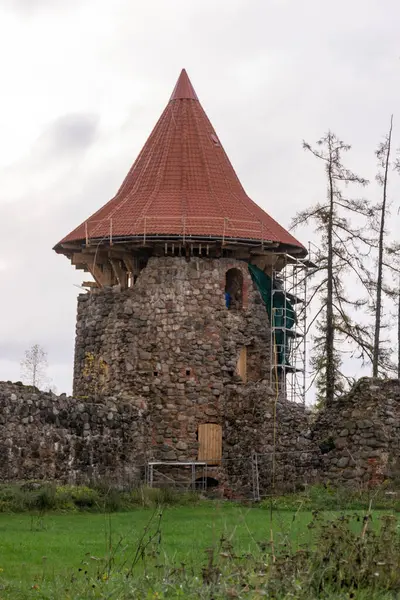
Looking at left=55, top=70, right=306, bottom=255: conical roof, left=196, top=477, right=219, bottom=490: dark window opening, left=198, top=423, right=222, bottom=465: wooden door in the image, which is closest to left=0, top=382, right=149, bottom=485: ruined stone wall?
left=198, top=423, right=222, bottom=465: wooden door

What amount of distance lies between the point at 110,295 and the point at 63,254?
314 centimetres

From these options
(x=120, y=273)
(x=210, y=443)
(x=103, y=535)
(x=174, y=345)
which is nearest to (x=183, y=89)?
(x=120, y=273)

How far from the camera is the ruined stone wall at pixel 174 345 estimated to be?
113 feet

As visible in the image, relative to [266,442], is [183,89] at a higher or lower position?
higher

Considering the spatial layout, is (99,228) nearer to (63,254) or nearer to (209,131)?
(63,254)

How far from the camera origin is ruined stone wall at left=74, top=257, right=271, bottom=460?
34.5 metres

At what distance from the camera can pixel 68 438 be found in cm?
2927

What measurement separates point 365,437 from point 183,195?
9.28m

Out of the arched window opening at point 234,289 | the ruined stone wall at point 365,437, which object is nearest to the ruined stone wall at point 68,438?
the arched window opening at point 234,289

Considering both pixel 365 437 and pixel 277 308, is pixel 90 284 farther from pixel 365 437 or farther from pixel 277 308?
pixel 365 437

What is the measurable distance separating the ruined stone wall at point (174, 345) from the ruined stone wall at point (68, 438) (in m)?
1.05

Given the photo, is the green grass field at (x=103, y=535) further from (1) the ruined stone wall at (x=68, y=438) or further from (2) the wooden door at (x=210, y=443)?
(2) the wooden door at (x=210, y=443)

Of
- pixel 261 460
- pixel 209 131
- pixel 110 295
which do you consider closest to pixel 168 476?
pixel 261 460

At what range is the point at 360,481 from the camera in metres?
31.8
